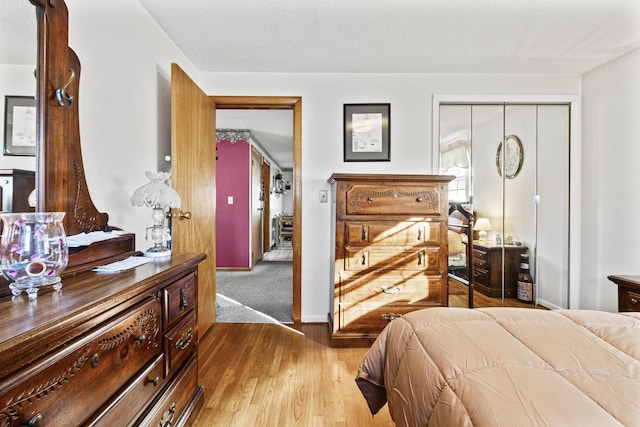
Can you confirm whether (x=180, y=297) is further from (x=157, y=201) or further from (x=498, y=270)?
(x=498, y=270)

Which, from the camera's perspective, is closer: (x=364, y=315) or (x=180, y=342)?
(x=180, y=342)

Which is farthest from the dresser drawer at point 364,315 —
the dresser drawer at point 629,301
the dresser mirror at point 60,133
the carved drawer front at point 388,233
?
the dresser mirror at point 60,133

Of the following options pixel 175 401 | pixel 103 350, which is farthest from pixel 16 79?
pixel 175 401

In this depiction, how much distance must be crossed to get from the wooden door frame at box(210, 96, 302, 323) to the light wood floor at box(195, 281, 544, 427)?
1.22 feet

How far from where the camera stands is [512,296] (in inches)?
114

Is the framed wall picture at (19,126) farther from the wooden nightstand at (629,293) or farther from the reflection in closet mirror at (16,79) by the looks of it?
the wooden nightstand at (629,293)

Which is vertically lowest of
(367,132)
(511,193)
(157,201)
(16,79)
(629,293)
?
(629,293)

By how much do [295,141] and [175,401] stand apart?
2.17m

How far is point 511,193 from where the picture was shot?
2869mm

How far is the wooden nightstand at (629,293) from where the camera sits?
6.04ft

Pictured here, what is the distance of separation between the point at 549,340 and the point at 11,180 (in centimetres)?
179

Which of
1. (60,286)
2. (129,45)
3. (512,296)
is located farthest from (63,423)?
(512,296)

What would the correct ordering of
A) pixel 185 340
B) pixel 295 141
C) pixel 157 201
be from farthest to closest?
pixel 295 141 → pixel 157 201 → pixel 185 340

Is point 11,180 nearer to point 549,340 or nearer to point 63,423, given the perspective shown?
point 63,423
